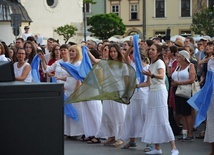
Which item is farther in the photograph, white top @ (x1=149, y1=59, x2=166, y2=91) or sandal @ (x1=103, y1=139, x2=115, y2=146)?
sandal @ (x1=103, y1=139, x2=115, y2=146)

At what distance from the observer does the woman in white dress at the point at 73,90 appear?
12.8 m

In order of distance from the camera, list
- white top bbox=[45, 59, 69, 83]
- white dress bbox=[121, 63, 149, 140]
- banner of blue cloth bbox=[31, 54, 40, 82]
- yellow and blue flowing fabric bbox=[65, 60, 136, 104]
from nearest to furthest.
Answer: yellow and blue flowing fabric bbox=[65, 60, 136, 104], white dress bbox=[121, 63, 149, 140], banner of blue cloth bbox=[31, 54, 40, 82], white top bbox=[45, 59, 69, 83]

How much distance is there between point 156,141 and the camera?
1033cm

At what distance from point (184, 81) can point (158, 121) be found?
→ 2071mm

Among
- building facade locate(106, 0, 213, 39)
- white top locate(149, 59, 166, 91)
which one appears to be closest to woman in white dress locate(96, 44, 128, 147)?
white top locate(149, 59, 166, 91)

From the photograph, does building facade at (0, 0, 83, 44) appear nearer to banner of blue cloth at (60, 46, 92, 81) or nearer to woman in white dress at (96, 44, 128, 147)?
banner of blue cloth at (60, 46, 92, 81)

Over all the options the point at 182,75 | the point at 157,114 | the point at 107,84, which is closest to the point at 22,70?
the point at 157,114

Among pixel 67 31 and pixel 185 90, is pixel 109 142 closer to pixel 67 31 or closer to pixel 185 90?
pixel 185 90

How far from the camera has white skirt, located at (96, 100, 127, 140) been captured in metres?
11.9

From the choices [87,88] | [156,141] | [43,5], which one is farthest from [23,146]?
[43,5]

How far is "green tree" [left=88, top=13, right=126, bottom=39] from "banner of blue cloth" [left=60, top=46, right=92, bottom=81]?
54285 millimetres

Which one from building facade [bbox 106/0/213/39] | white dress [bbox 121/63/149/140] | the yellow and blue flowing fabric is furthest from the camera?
building facade [bbox 106/0/213/39]

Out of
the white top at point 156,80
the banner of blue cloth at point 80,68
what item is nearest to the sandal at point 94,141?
the banner of blue cloth at point 80,68

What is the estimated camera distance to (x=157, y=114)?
1034cm
